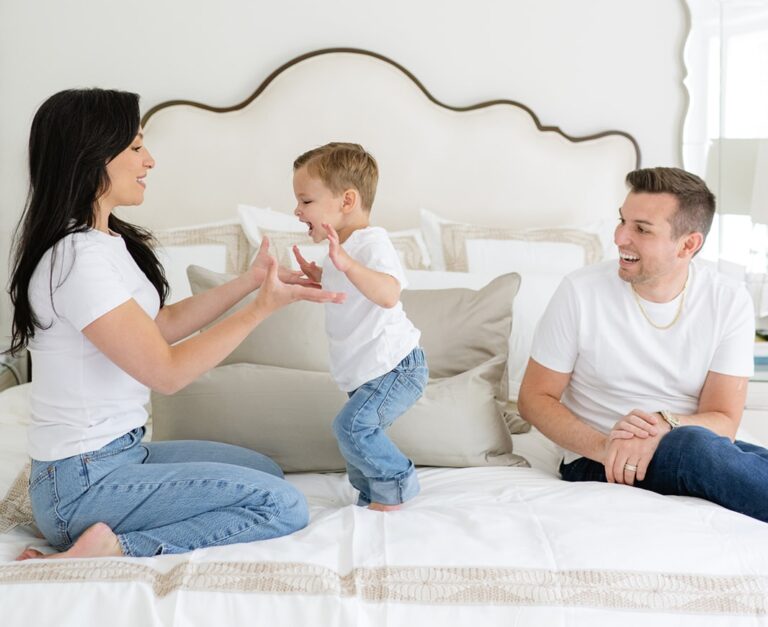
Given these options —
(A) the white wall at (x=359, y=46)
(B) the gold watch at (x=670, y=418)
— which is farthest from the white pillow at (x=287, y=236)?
(B) the gold watch at (x=670, y=418)

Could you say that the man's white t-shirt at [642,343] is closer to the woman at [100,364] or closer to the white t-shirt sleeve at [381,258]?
the white t-shirt sleeve at [381,258]

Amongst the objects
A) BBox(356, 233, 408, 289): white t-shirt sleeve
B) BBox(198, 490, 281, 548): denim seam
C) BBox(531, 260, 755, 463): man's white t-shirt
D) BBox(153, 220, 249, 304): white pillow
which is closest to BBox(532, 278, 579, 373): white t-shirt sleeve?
BBox(531, 260, 755, 463): man's white t-shirt

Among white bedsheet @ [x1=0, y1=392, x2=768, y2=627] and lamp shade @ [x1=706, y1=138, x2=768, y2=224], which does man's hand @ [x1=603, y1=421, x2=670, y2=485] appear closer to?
white bedsheet @ [x1=0, y1=392, x2=768, y2=627]

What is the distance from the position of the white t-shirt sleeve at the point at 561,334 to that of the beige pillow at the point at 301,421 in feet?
0.66

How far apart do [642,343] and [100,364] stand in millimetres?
1199

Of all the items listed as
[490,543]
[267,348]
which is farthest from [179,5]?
[490,543]

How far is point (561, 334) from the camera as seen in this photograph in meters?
2.09

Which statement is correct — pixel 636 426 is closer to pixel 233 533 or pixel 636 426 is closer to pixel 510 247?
pixel 233 533

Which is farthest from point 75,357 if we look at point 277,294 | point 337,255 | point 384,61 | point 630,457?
point 384,61

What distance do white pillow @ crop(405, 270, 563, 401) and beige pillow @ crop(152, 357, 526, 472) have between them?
492 millimetres

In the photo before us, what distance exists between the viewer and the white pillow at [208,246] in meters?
2.94

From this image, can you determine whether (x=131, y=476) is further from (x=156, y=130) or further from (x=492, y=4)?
(x=492, y=4)

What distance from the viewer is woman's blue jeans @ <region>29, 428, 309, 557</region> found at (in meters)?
1.59

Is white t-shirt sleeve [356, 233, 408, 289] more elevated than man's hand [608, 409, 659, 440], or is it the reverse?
white t-shirt sleeve [356, 233, 408, 289]
